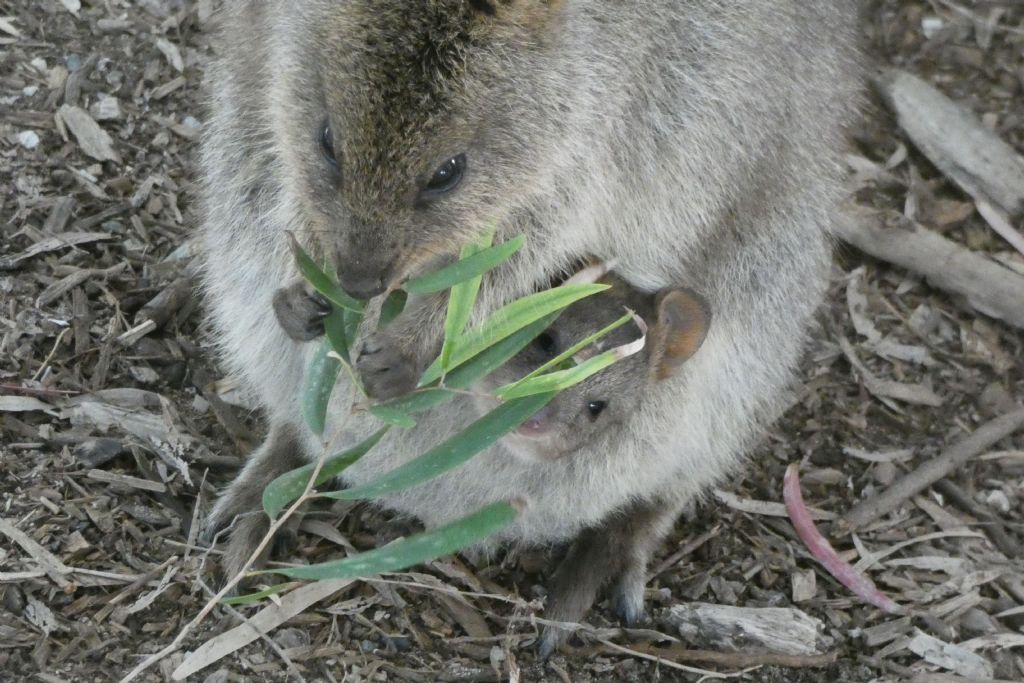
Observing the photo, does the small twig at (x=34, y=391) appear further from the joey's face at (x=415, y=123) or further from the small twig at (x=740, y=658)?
the small twig at (x=740, y=658)

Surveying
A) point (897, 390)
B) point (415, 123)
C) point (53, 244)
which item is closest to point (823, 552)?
point (897, 390)

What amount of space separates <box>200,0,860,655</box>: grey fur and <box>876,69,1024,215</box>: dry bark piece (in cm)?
131

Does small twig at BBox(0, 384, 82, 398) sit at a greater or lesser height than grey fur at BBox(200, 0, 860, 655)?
lesser

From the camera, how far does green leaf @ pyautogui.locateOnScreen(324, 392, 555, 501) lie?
3816mm

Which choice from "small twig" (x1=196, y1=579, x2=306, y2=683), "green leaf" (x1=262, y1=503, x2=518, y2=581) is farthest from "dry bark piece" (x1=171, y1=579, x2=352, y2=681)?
"green leaf" (x1=262, y1=503, x2=518, y2=581)

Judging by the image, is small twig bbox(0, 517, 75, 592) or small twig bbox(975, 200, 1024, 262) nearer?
small twig bbox(0, 517, 75, 592)

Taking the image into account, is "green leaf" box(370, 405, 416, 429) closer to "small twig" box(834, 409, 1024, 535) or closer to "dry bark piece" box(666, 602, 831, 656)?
"dry bark piece" box(666, 602, 831, 656)

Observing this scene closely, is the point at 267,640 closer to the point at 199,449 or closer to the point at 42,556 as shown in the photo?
the point at 42,556

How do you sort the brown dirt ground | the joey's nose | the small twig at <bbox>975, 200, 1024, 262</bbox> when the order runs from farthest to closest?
the small twig at <bbox>975, 200, 1024, 262</bbox> < the brown dirt ground < the joey's nose

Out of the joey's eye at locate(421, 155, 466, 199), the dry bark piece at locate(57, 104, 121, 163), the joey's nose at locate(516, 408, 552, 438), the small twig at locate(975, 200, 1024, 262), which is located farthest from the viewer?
A: the small twig at locate(975, 200, 1024, 262)

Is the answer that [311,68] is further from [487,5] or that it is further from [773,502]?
[773,502]

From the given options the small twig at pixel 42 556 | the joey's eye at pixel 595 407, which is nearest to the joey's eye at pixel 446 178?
the joey's eye at pixel 595 407

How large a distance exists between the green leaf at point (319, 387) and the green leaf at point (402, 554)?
0.49 metres

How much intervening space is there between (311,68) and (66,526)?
187 cm
